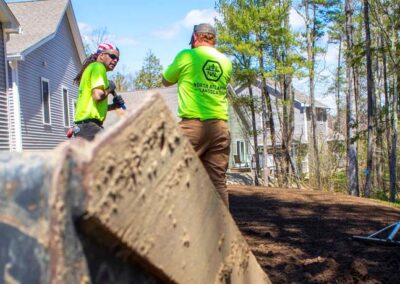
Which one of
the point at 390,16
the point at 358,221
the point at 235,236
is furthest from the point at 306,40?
the point at 235,236

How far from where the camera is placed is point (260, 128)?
35.8m

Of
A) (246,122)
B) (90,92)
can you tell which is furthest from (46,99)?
(90,92)

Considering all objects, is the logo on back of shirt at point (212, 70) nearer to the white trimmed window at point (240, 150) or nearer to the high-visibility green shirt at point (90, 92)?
the high-visibility green shirt at point (90, 92)

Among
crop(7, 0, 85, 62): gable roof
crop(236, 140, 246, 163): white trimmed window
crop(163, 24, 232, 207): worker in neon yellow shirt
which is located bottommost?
crop(236, 140, 246, 163): white trimmed window

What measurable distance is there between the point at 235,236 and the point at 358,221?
6077mm

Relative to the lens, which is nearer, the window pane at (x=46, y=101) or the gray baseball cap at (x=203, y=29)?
the gray baseball cap at (x=203, y=29)

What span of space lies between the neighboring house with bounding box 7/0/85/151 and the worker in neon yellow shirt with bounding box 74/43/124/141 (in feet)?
43.5

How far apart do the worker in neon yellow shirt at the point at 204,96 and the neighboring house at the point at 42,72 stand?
14.6 m

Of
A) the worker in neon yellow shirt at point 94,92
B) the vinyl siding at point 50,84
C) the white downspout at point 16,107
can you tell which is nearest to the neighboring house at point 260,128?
the vinyl siding at point 50,84

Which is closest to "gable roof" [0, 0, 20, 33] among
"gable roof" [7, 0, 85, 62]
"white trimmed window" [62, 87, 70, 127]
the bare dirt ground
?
"gable roof" [7, 0, 85, 62]

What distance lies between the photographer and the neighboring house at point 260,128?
33312mm

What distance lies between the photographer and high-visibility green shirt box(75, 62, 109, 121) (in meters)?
5.20

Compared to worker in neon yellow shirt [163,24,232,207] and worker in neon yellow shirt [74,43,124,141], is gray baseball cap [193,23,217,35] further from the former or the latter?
worker in neon yellow shirt [74,43,124,141]

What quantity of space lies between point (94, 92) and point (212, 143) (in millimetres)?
1494
